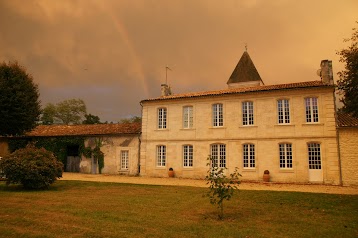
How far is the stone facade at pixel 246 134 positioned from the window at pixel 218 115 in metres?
0.32

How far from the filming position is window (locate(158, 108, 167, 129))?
25.1 m

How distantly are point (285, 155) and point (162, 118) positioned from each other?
10.4 meters

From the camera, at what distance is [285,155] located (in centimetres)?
2073

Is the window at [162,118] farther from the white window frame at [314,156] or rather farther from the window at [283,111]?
the white window frame at [314,156]

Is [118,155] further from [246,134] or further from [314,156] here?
[314,156]

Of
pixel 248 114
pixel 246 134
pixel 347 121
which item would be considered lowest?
pixel 246 134

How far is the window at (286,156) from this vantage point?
20.6m

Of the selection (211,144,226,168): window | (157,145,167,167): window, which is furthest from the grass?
(157,145,167,167): window

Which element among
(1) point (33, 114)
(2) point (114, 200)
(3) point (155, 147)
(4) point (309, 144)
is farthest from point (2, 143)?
(4) point (309, 144)

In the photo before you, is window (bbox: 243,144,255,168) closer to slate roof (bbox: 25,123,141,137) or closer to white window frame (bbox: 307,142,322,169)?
white window frame (bbox: 307,142,322,169)

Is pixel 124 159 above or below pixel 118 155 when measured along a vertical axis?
below

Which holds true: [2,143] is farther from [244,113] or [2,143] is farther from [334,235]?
[334,235]

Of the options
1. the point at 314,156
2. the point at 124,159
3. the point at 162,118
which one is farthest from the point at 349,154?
the point at 124,159

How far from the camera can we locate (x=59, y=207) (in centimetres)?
1028
